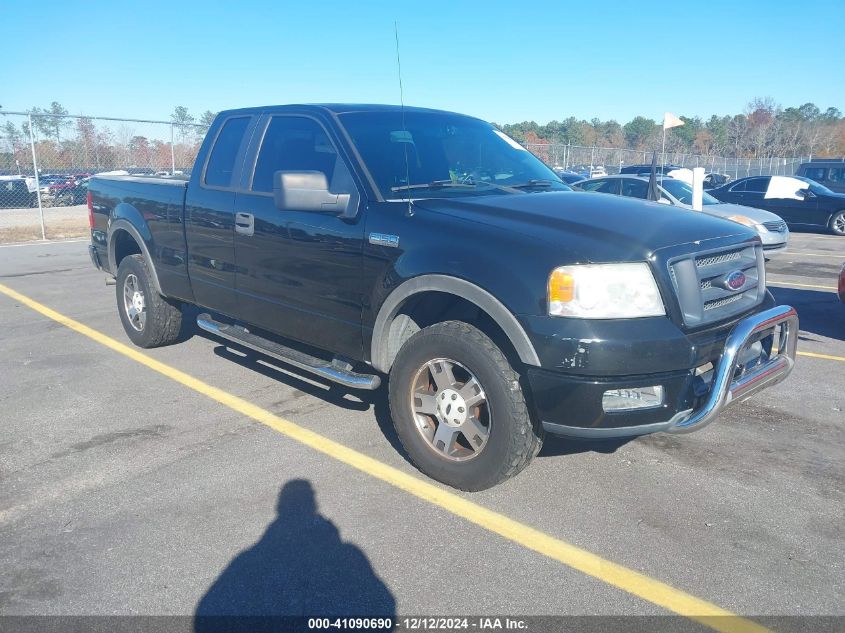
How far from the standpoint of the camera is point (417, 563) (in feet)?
9.99

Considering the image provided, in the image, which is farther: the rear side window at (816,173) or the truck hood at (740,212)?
the rear side window at (816,173)

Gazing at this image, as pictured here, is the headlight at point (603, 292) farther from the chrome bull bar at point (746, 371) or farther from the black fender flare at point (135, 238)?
the black fender flare at point (135, 238)

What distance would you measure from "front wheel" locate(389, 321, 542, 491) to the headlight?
437mm

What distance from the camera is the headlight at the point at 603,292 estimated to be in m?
3.15

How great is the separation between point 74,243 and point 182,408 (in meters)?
11.9

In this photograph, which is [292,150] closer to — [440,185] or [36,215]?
[440,185]

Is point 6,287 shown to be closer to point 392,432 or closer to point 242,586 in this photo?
point 392,432

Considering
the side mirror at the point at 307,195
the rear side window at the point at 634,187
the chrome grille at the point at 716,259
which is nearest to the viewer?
the chrome grille at the point at 716,259

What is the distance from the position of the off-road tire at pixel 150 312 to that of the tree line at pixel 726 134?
42975 mm

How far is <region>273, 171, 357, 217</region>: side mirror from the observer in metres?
3.86

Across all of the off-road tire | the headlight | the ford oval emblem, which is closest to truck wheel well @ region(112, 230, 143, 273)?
the off-road tire

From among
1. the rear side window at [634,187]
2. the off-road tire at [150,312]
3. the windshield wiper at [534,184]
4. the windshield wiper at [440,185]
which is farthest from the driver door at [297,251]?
the rear side window at [634,187]

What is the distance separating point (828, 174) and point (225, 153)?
2299 cm

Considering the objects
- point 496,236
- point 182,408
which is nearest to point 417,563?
point 496,236
